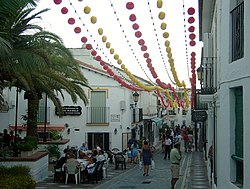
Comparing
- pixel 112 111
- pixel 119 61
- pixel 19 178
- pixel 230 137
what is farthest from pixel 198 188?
pixel 112 111

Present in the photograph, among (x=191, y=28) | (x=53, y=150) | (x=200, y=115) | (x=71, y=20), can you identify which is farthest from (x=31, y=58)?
(x=200, y=115)

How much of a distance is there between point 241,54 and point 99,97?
26620 millimetres

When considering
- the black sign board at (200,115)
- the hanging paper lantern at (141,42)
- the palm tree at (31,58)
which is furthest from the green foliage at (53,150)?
the hanging paper lantern at (141,42)

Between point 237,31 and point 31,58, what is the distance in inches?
283

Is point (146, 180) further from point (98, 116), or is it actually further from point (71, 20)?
point (98, 116)

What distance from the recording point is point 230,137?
33.8 feet

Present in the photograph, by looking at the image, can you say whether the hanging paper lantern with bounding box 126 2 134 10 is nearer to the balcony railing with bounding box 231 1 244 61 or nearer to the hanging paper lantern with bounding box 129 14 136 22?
the hanging paper lantern with bounding box 129 14 136 22

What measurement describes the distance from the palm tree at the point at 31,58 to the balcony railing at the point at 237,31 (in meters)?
4.91

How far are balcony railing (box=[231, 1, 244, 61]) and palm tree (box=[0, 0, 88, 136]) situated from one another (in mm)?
4905

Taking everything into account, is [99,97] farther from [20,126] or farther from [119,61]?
[119,61]

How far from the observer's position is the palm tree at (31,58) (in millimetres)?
13680

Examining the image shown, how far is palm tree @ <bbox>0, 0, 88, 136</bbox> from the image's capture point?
44.9 feet

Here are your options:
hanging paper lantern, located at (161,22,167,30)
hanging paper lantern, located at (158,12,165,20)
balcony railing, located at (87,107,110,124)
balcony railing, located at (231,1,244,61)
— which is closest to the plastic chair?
hanging paper lantern, located at (161,22,167,30)

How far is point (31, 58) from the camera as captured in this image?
50.0ft
